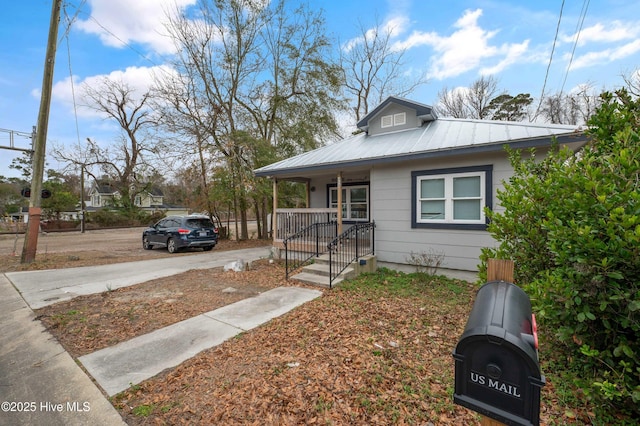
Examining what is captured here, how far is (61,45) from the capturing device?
9555 millimetres

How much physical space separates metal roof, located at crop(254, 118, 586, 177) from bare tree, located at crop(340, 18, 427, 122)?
492 inches

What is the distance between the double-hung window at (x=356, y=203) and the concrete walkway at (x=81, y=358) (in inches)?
177

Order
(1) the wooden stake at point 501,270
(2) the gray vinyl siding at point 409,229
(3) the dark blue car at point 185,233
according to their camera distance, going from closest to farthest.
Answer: (1) the wooden stake at point 501,270, (2) the gray vinyl siding at point 409,229, (3) the dark blue car at point 185,233

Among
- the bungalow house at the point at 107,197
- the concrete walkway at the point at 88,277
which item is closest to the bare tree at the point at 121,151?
the bungalow house at the point at 107,197

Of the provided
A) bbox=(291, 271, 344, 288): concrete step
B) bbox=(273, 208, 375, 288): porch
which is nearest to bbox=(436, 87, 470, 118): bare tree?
bbox=(273, 208, 375, 288): porch

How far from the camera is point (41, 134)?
30.2 feet

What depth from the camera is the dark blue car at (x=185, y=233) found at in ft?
39.8

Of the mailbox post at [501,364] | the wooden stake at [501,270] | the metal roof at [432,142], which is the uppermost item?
the metal roof at [432,142]

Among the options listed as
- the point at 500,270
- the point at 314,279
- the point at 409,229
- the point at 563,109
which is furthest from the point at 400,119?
the point at 563,109

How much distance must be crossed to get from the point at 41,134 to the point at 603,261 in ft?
44.3

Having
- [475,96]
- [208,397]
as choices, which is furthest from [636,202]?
[475,96]

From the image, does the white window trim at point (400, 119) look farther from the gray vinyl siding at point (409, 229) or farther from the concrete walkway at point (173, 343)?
the concrete walkway at point (173, 343)

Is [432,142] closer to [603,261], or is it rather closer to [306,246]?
[306,246]

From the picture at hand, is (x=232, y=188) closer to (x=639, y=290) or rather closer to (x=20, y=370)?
(x=20, y=370)
